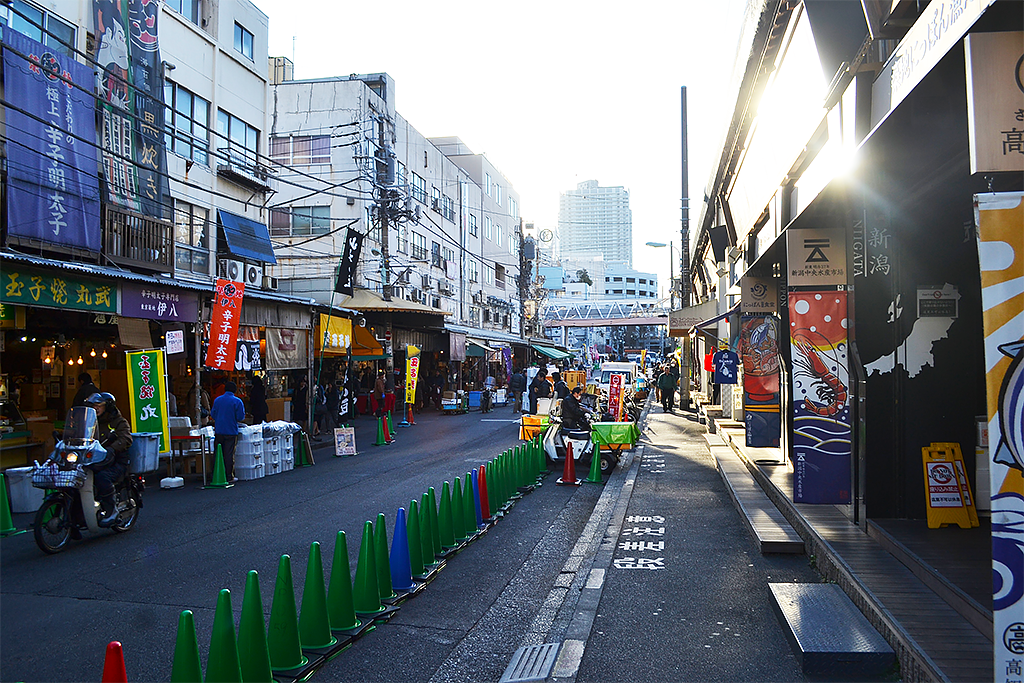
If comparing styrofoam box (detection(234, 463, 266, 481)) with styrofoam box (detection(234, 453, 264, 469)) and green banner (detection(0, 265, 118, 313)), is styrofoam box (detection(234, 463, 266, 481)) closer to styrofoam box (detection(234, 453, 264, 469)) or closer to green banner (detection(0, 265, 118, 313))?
styrofoam box (detection(234, 453, 264, 469))

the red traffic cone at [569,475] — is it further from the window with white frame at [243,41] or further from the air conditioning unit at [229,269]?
the window with white frame at [243,41]

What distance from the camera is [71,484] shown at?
8.67 meters

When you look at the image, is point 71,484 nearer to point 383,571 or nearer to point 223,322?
point 383,571

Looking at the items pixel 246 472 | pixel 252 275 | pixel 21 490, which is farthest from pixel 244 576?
pixel 252 275

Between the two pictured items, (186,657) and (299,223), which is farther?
(299,223)

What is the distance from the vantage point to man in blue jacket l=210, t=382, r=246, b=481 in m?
13.7

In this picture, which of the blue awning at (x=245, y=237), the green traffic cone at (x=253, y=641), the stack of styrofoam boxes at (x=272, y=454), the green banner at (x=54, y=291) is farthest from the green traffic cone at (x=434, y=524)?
the blue awning at (x=245, y=237)

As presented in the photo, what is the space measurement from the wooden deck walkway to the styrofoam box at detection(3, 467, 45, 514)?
35.3 feet

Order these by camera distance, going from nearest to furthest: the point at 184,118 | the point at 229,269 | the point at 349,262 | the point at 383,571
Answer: the point at 383,571 → the point at 184,118 → the point at 229,269 → the point at 349,262

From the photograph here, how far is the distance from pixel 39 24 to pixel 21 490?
1020cm

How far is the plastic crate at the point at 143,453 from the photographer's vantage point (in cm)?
1023

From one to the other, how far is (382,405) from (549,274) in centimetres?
7440

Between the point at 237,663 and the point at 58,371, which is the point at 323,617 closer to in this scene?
the point at 237,663

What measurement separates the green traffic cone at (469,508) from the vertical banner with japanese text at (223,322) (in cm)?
821
